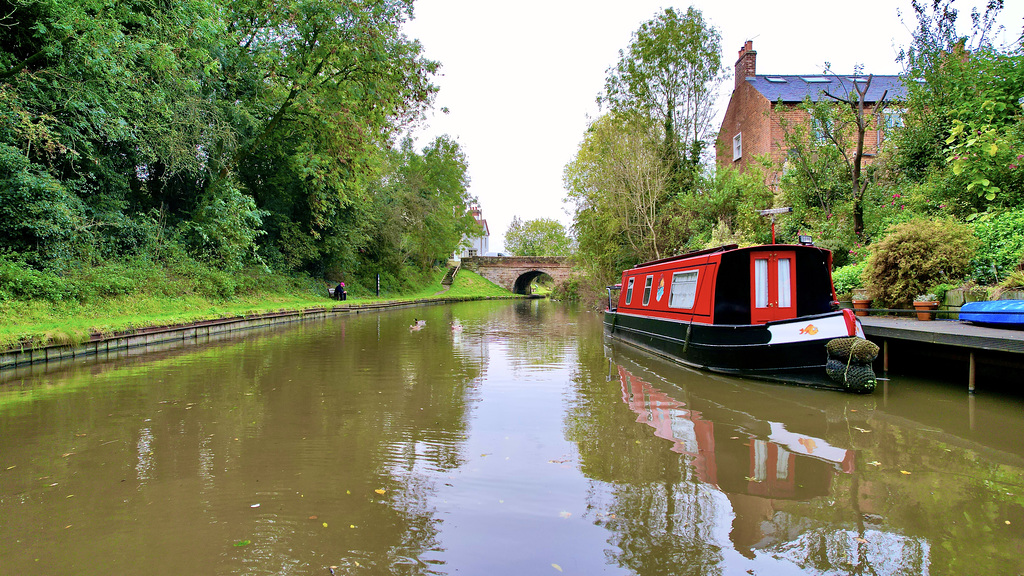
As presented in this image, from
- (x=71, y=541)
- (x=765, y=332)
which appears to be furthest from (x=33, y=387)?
(x=765, y=332)

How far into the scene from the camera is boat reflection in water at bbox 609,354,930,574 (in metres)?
2.57

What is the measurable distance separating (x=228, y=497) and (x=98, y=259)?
12.8 meters

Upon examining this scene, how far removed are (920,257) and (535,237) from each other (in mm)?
57707

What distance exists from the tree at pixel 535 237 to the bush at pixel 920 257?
171 feet

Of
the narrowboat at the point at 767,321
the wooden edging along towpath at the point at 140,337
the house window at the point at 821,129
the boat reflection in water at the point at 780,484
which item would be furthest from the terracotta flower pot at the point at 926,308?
the wooden edging along towpath at the point at 140,337

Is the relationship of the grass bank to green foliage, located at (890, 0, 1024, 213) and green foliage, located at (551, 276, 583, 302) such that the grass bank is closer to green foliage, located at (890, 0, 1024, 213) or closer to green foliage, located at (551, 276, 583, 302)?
green foliage, located at (890, 0, 1024, 213)

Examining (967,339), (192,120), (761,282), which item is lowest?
(967,339)

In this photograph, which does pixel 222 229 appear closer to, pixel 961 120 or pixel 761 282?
pixel 761 282

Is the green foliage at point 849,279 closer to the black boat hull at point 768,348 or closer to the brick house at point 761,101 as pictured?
the black boat hull at point 768,348

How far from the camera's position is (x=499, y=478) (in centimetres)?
350

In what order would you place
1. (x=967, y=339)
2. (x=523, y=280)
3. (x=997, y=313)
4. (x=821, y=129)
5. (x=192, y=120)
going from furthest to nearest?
1. (x=523, y=280)
2. (x=192, y=120)
3. (x=821, y=129)
4. (x=997, y=313)
5. (x=967, y=339)

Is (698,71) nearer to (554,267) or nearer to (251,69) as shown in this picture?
(251,69)

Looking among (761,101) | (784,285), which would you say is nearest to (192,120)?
(784,285)

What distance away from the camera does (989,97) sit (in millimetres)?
9711
